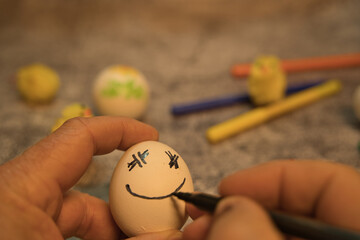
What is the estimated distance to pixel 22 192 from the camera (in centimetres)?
50

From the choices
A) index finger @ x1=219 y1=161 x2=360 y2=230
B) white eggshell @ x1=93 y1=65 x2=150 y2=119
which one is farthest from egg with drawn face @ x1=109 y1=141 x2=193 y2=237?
white eggshell @ x1=93 y1=65 x2=150 y2=119

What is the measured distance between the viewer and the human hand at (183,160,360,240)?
39cm

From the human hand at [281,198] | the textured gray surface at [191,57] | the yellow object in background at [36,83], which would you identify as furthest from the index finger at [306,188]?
the yellow object in background at [36,83]

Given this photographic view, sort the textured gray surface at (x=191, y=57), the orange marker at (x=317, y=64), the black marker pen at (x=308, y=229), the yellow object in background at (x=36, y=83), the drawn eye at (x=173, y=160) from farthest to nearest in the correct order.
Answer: the orange marker at (x=317, y=64) → the yellow object in background at (x=36, y=83) → the textured gray surface at (x=191, y=57) → the drawn eye at (x=173, y=160) → the black marker pen at (x=308, y=229)

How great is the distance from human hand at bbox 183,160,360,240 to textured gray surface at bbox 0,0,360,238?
0.33 meters

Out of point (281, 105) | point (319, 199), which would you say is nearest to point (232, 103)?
point (281, 105)

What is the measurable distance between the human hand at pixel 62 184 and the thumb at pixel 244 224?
0.20m

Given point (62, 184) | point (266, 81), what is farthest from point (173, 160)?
point (266, 81)

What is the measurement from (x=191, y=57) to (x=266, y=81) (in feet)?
1.79

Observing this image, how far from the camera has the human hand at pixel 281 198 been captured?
0.39 m

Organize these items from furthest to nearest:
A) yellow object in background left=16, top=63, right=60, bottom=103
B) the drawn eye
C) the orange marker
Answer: the orange marker
yellow object in background left=16, top=63, right=60, bottom=103
the drawn eye

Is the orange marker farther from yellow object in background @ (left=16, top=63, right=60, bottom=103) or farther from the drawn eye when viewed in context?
the drawn eye

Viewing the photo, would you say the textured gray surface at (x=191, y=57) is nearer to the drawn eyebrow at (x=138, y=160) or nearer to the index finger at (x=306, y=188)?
the drawn eyebrow at (x=138, y=160)

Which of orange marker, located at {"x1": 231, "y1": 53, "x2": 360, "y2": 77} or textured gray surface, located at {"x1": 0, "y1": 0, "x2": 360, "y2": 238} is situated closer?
textured gray surface, located at {"x1": 0, "y1": 0, "x2": 360, "y2": 238}
